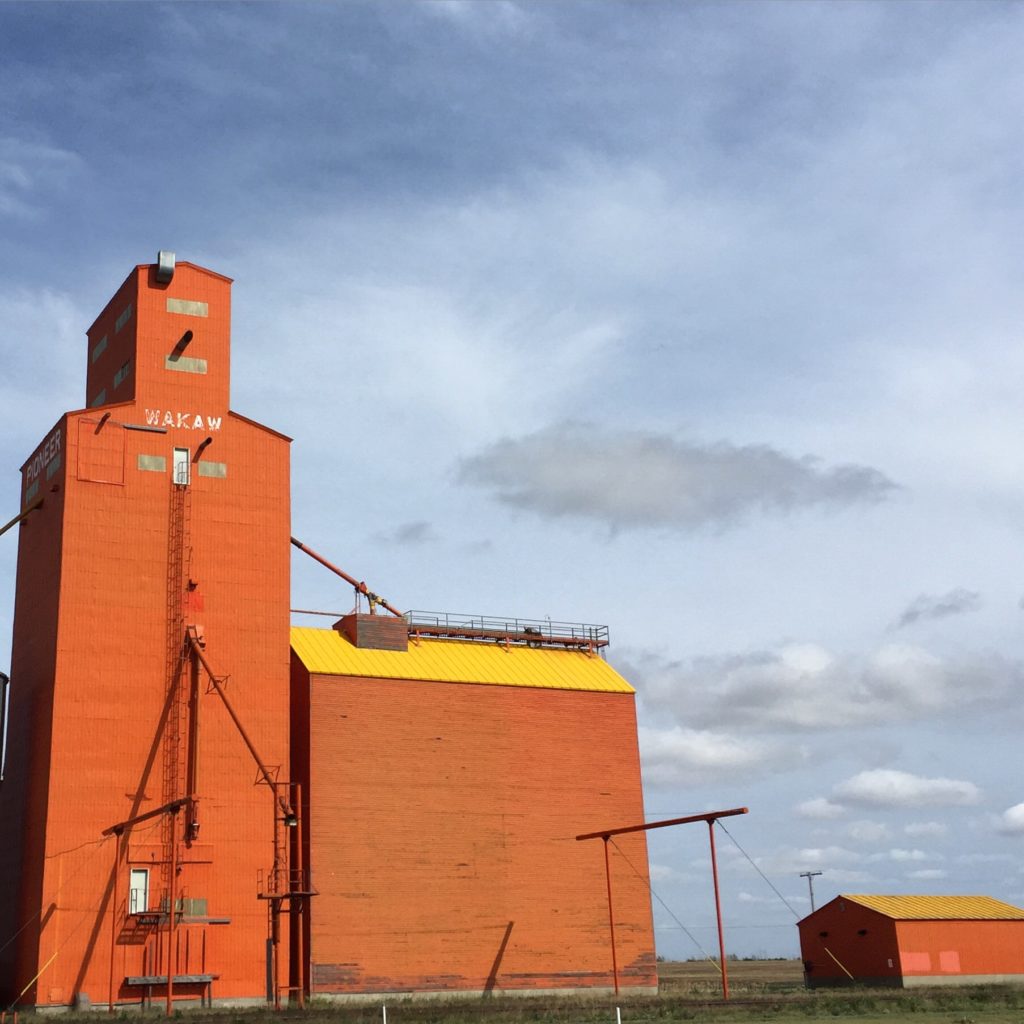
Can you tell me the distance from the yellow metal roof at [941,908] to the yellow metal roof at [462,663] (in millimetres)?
15135

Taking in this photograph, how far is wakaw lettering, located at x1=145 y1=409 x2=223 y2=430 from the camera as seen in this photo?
51406 mm

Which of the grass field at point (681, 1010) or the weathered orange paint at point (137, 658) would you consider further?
the weathered orange paint at point (137, 658)

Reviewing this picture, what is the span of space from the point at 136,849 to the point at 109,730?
438 cm

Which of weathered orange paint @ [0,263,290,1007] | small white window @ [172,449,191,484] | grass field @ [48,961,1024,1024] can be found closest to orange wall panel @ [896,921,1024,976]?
grass field @ [48,961,1024,1024]

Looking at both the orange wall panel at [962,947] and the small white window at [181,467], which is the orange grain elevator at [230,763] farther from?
the orange wall panel at [962,947]

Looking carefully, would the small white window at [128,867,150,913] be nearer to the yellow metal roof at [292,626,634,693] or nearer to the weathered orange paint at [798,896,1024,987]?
the yellow metal roof at [292,626,634,693]

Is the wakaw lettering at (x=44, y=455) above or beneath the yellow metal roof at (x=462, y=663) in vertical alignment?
above

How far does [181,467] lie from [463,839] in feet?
62.3

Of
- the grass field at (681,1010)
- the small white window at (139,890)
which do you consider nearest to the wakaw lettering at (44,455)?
the small white window at (139,890)

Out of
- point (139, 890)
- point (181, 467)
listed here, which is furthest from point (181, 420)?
point (139, 890)

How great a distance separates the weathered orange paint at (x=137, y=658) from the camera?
149 feet

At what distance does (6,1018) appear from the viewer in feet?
139

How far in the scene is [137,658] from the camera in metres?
48.3

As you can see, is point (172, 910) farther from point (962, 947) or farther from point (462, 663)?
point (962, 947)
